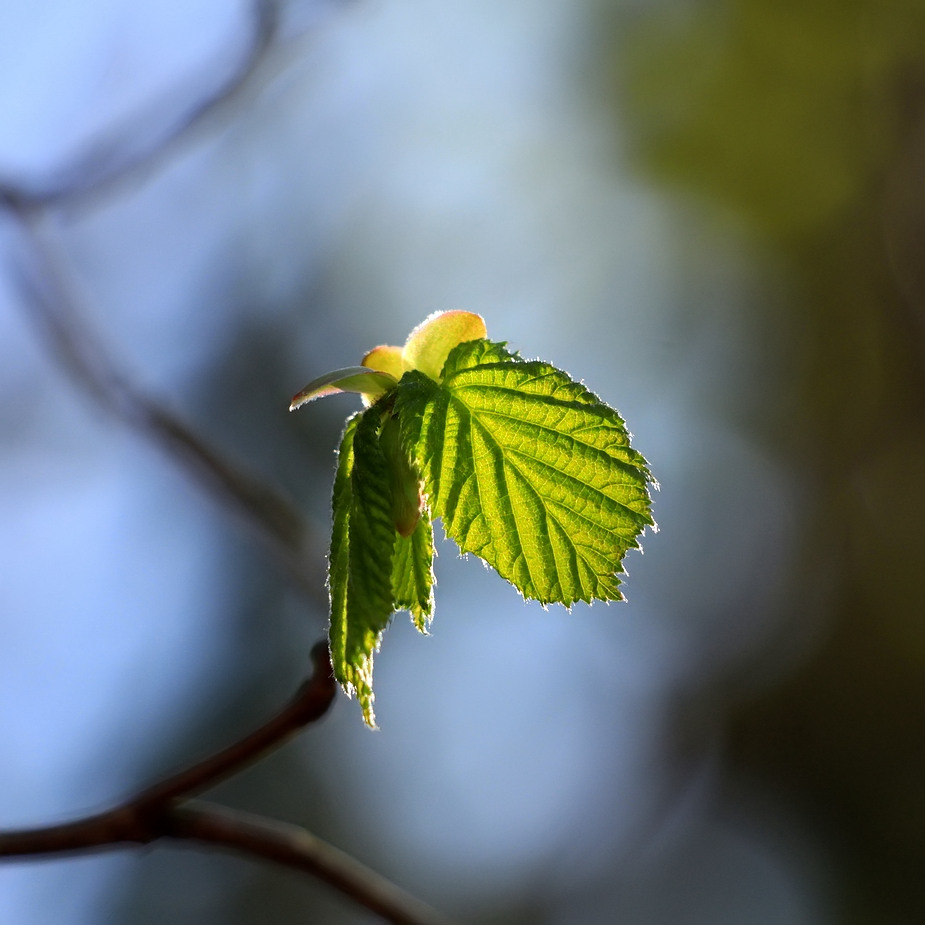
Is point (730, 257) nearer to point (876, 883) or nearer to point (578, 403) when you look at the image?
point (876, 883)

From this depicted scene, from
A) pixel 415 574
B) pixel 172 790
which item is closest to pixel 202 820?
pixel 172 790

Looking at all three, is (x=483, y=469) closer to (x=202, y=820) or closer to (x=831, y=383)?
(x=202, y=820)

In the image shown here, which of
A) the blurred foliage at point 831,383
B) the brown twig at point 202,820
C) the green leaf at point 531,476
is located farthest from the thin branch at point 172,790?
the blurred foliage at point 831,383

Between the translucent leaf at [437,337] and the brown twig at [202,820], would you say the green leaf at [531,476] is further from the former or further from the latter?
the brown twig at [202,820]

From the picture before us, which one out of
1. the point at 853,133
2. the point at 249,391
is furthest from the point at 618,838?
the point at 853,133

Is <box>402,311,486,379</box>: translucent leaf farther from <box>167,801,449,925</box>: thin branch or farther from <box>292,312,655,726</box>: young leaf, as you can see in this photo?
<box>167,801,449,925</box>: thin branch

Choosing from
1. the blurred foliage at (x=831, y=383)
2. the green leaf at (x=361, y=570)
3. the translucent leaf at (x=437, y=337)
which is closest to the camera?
the green leaf at (x=361, y=570)
